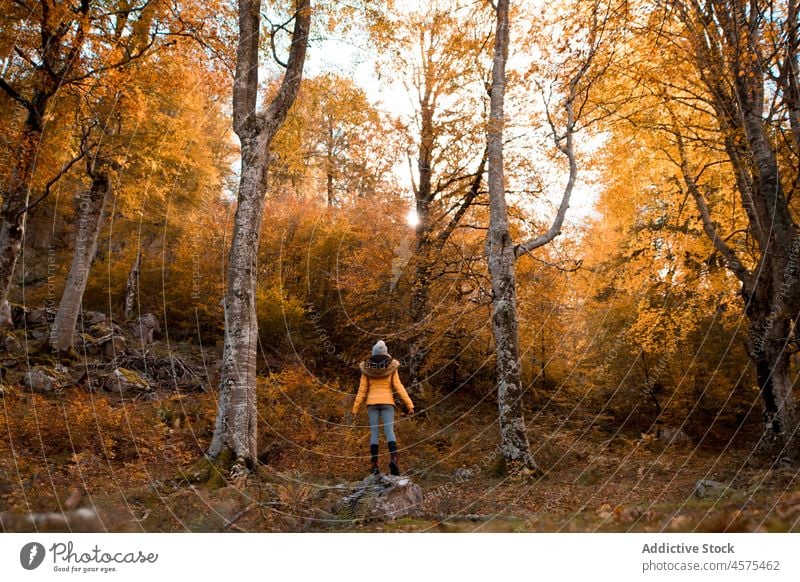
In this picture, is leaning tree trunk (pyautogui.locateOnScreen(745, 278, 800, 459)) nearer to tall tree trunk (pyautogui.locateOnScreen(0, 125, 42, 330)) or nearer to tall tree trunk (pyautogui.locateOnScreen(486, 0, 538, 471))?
tall tree trunk (pyautogui.locateOnScreen(486, 0, 538, 471))

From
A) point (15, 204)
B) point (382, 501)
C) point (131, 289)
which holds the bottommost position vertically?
point (382, 501)

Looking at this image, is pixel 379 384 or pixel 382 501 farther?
pixel 379 384

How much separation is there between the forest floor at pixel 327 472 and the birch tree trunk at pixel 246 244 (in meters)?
0.76

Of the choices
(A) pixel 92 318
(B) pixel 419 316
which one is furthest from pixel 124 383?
(B) pixel 419 316

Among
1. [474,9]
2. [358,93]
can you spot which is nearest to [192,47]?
[358,93]

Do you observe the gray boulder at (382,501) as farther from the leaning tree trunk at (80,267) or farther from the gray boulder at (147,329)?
the gray boulder at (147,329)

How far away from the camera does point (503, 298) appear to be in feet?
30.4

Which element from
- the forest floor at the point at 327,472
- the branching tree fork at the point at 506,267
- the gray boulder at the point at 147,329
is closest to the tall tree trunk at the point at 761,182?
the forest floor at the point at 327,472

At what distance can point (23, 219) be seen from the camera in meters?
8.57

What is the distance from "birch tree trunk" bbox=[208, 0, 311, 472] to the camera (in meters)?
7.64

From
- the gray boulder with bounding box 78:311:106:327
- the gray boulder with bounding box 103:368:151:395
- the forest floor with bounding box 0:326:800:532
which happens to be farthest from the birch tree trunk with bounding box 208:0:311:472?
the gray boulder with bounding box 78:311:106:327

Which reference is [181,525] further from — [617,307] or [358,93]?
[617,307]

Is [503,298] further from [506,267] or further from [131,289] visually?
[131,289]

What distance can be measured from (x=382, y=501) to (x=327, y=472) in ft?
9.45
